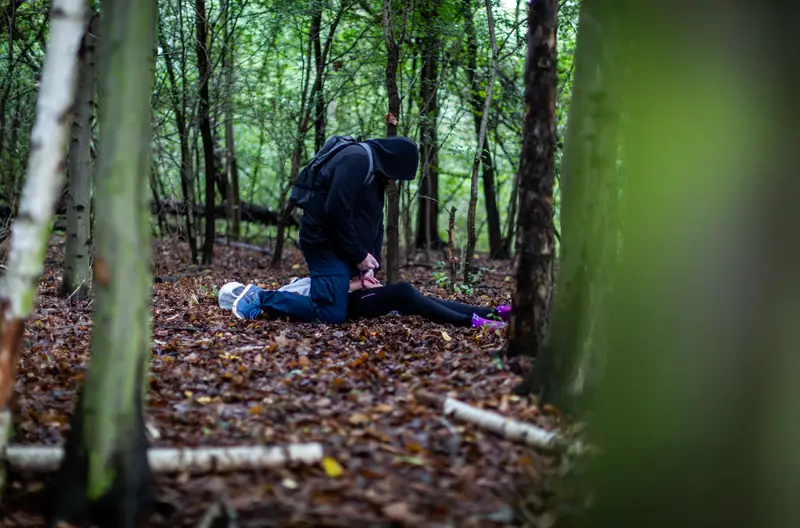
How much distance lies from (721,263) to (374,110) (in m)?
10.2

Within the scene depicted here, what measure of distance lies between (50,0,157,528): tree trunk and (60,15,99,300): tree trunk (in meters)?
3.92

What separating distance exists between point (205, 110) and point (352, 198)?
4.88m

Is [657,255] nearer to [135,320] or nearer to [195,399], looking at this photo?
[135,320]

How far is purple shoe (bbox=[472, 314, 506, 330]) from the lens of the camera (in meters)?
5.96

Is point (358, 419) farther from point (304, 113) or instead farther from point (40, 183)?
point (304, 113)

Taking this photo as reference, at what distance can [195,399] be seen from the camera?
4.14 meters

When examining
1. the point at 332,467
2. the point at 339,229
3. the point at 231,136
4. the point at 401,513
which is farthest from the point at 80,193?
the point at 231,136

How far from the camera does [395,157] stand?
640 centimetres

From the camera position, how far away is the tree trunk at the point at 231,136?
33.0 feet

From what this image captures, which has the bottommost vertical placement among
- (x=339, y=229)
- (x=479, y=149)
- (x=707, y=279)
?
(x=707, y=279)

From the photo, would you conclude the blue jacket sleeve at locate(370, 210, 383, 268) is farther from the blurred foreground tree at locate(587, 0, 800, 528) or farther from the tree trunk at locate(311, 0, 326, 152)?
the blurred foreground tree at locate(587, 0, 800, 528)

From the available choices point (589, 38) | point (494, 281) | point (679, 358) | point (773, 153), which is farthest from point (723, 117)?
point (494, 281)

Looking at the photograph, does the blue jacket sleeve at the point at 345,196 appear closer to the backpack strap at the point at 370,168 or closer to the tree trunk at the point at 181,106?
the backpack strap at the point at 370,168

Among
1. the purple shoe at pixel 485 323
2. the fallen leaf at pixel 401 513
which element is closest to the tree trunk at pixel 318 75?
the purple shoe at pixel 485 323
